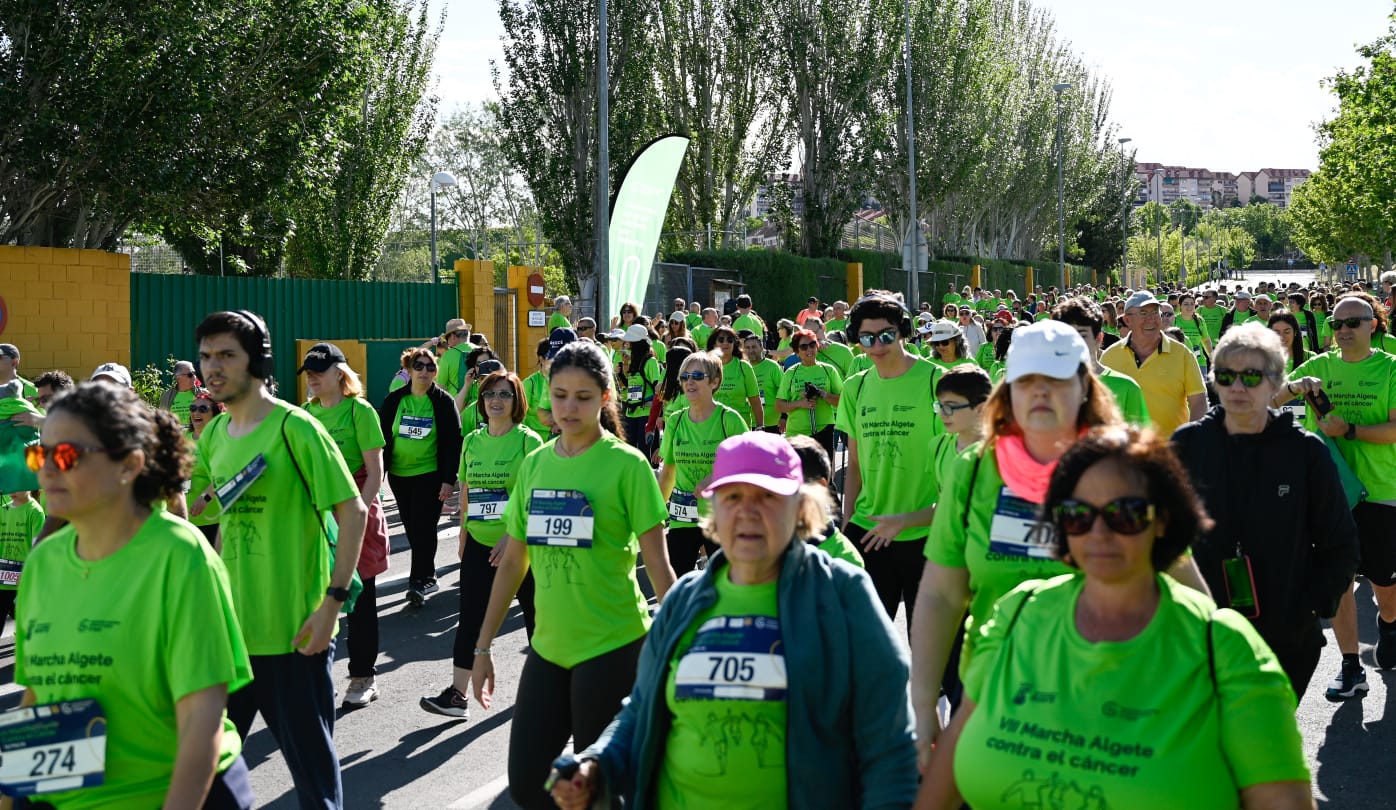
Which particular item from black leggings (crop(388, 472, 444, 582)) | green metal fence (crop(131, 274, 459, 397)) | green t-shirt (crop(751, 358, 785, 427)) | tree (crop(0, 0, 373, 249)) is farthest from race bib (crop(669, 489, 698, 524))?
green metal fence (crop(131, 274, 459, 397))

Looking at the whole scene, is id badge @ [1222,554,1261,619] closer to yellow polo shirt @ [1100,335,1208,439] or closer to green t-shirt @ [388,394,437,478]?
yellow polo shirt @ [1100,335,1208,439]

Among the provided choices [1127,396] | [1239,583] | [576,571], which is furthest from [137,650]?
[1127,396]

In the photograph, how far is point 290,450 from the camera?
4566 millimetres

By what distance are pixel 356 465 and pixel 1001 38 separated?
5702 cm

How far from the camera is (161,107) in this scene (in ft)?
53.3

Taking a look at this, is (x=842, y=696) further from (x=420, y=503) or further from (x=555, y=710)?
(x=420, y=503)

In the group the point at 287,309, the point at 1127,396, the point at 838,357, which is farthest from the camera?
the point at 287,309

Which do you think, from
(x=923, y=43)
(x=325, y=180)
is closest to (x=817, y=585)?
(x=325, y=180)

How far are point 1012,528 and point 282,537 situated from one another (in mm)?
2434

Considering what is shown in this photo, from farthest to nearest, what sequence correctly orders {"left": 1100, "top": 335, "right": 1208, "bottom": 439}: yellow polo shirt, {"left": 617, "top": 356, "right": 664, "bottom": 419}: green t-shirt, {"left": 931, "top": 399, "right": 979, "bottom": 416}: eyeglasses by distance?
{"left": 617, "top": 356, "right": 664, "bottom": 419}: green t-shirt, {"left": 1100, "top": 335, "right": 1208, "bottom": 439}: yellow polo shirt, {"left": 931, "top": 399, "right": 979, "bottom": 416}: eyeglasses

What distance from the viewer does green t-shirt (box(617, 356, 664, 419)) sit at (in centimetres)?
1285

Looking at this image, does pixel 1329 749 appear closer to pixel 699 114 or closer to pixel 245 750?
pixel 245 750

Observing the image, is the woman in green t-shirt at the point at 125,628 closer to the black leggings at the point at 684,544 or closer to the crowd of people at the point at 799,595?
the crowd of people at the point at 799,595

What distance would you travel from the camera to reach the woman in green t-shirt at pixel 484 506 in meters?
6.72
